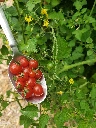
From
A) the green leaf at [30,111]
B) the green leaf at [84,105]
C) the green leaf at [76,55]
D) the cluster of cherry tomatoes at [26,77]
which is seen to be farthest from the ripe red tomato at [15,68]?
the green leaf at [76,55]

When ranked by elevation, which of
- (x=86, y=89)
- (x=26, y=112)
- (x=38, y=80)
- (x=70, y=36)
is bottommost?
(x=26, y=112)

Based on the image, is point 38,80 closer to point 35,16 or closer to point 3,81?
point 35,16

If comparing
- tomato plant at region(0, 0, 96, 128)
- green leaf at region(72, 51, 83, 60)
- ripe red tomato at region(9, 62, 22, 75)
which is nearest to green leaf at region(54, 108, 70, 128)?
tomato plant at region(0, 0, 96, 128)

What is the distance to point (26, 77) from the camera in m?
1.19

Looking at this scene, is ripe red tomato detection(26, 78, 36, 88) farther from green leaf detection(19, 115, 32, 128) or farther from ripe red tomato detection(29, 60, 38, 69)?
green leaf detection(19, 115, 32, 128)

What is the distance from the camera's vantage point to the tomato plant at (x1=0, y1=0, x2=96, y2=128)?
3.87ft

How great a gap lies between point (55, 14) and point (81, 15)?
0.11m

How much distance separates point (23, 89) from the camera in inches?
47.4

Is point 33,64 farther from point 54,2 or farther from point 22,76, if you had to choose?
point 54,2

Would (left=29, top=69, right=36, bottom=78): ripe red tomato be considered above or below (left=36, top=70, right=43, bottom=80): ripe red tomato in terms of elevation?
below

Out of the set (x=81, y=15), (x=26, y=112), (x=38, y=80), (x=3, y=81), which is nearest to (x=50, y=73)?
(x=38, y=80)

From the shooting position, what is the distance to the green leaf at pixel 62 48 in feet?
3.59

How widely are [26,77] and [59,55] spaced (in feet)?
0.48

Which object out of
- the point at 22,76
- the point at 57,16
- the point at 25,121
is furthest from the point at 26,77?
the point at 57,16
